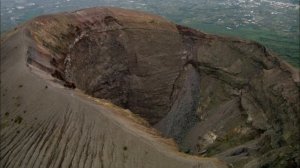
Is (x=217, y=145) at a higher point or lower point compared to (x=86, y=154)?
lower

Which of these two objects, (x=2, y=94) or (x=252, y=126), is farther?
(x=252, y=126)

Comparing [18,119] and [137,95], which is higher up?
[18,119]

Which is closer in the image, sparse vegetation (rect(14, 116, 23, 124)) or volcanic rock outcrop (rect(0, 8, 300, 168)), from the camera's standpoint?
volcanic rock outcrop (rect(0, 8, 300, 168))

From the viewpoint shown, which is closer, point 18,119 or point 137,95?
point 18,119

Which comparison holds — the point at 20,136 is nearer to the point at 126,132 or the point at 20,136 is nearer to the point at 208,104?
the point at 126,132

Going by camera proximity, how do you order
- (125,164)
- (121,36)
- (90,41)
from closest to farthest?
1. (125,164)
2. (90,41)
3. (121,36)

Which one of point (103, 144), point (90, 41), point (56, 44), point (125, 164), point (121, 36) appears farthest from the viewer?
point (121, 36)

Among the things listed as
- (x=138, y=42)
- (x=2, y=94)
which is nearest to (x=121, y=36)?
(x=138, y=42)

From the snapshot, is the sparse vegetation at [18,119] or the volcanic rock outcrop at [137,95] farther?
the sparse vegetation at [18,119]
